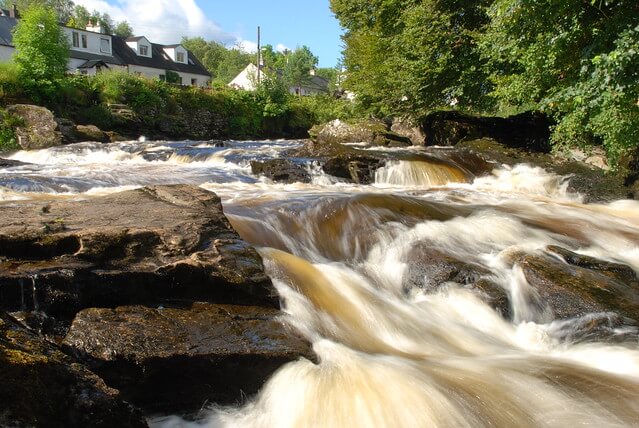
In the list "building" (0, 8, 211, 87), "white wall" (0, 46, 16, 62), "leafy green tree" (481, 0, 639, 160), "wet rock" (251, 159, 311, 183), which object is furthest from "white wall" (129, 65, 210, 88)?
"leafy green tree" (481, 0, 639, 160)

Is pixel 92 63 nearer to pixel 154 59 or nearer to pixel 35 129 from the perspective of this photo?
pixel 154 59

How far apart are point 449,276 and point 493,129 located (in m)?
13.8

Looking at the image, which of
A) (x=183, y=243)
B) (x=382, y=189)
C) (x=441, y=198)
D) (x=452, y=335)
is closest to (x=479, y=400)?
(x=452, y=335)

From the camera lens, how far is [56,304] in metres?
4.03

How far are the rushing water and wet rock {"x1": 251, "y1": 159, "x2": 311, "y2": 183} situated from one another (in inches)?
74.9

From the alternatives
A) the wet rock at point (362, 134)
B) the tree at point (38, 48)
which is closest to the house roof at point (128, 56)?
the tree at point (38, 48)

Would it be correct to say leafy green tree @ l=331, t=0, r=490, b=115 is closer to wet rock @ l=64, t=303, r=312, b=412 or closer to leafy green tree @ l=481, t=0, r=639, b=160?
leafy green tree @ l=481, t=0, r=639, b=160

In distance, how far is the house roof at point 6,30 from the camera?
4103 centimetres

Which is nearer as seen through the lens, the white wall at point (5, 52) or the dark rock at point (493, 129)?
the dark rock at point (493, 129)

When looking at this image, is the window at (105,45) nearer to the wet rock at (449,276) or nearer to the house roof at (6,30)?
the house roof at (6,30)

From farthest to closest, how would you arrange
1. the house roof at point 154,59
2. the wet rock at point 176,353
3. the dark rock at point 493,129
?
the house roof at point 154,59 < the dark rock at point 493,129 < the wet rock at point 176,353

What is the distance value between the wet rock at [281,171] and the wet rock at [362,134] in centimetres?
621

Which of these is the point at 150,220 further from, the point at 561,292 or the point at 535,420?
the point at 561,292

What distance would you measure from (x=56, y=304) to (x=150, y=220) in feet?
4.36
